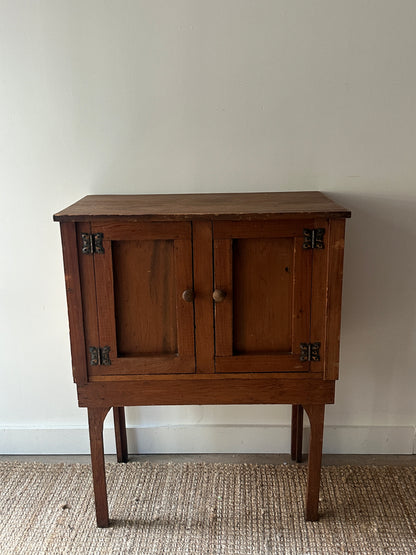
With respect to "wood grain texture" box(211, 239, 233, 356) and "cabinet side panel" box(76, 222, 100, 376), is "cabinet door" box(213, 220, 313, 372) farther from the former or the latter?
"cabinet side panel" box(76, 222, 100, 376)

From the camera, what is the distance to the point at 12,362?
1.92m

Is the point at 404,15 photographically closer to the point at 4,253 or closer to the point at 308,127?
the point at 308,127

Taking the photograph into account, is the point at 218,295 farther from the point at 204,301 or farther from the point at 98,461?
the point at 98,461

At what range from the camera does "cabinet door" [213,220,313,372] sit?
4.58 ft

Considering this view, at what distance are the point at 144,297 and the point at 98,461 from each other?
508 mm

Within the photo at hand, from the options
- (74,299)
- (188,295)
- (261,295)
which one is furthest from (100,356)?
(261,295)

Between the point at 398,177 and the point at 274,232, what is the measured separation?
0.57m

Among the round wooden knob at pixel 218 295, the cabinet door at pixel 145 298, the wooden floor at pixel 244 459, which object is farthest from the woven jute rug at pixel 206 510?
the round wooden knob at pixel 218 295

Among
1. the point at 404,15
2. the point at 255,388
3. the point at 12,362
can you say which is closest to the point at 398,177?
the point at 404,15

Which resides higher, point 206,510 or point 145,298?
point 145,298

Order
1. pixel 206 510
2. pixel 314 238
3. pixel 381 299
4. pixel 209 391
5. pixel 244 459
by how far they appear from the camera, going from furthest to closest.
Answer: pixel 244 459 → pixel 381 299 → pixel 206 510 → pixel 209 391 → pixel 314 238

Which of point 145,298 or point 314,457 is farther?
point 314,457

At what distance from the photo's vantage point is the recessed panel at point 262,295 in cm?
142

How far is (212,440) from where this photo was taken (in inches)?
77.2
